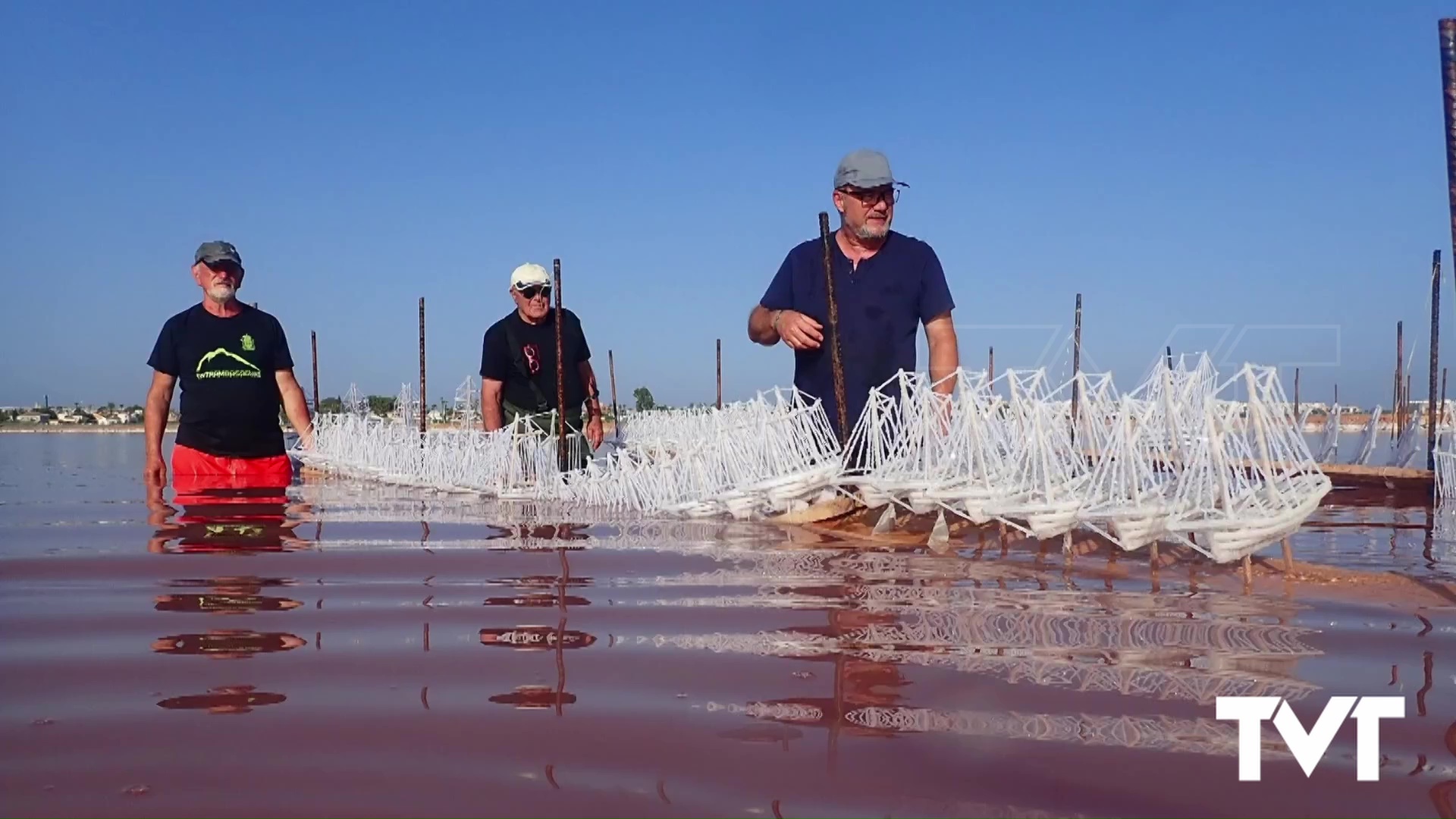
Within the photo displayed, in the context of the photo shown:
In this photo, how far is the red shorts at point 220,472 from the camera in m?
5.95

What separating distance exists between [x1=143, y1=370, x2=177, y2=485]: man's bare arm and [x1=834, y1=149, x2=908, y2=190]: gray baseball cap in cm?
425

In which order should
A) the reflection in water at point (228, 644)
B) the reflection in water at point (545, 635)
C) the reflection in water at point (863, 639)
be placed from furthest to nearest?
1. the reflection in water at point (228, 644)
2. the reflection in water at point (545, 635)
3. the reflection in water at point (863, 639)

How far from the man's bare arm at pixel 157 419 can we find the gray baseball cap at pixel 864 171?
4.25 meters

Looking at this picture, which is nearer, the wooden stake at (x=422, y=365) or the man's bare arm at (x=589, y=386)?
the man's bare arm at (x=589, y=386)

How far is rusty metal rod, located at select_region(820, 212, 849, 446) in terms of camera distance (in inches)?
175

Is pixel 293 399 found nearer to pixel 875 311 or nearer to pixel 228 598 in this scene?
pixel 875 311

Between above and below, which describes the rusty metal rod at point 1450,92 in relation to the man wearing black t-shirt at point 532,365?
above

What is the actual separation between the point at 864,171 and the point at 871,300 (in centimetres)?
58

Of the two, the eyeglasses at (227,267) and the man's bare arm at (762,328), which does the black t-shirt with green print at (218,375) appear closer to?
the eyeglasses at (227,267)

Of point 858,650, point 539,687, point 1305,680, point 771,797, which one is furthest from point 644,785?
point 1305,680

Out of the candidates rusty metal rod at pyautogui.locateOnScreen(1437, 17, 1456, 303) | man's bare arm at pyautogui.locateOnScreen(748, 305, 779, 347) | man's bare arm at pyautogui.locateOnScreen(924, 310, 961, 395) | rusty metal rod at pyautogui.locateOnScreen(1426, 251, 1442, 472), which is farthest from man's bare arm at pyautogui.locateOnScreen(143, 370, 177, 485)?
rusty metal rod at pyautogui.locateOnScreen(1426, 251, 1442, 472)

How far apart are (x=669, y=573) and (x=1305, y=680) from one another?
1662 mm

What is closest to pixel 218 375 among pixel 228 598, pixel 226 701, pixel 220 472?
pixel 220 472

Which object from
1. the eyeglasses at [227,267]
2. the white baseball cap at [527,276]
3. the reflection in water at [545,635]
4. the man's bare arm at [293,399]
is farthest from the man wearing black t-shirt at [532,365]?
the reflection in water at [545,635]
